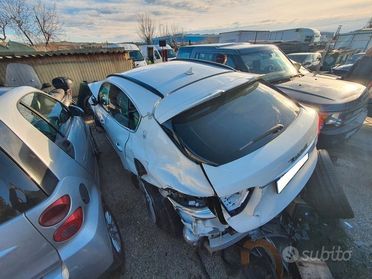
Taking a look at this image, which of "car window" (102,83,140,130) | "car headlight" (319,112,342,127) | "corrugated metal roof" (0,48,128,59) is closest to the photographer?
"car window" (102,83,140,130)

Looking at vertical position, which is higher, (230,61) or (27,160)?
(27,160)

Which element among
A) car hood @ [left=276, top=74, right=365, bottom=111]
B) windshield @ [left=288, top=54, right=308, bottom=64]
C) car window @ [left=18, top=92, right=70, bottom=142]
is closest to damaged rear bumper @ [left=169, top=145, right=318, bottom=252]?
car window @ [left=18, top=92, right=70, bottom=142]

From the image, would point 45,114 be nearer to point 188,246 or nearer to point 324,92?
point 188,246

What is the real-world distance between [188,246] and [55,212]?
4.95ft

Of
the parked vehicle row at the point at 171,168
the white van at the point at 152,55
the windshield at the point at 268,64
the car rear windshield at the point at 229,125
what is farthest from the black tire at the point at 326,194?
the white van at the point at 152,55

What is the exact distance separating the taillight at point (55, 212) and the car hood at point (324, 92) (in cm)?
346

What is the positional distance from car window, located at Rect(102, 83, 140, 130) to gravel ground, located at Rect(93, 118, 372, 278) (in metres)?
1.24

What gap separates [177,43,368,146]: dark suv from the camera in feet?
→ 9.96

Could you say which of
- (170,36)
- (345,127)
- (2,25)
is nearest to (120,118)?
(345,127)

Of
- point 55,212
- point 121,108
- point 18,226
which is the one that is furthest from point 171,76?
point 18,226

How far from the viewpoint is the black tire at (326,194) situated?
2.08 meters

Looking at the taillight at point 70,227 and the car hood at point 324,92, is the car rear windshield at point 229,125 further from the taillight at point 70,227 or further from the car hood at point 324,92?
the car hood at point 324,92

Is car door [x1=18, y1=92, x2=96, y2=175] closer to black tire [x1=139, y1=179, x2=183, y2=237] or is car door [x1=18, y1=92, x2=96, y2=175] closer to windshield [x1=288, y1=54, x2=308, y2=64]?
black tire [x1=139, y1=179, x2=183, y2=237]

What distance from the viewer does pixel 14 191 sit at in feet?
3.88
